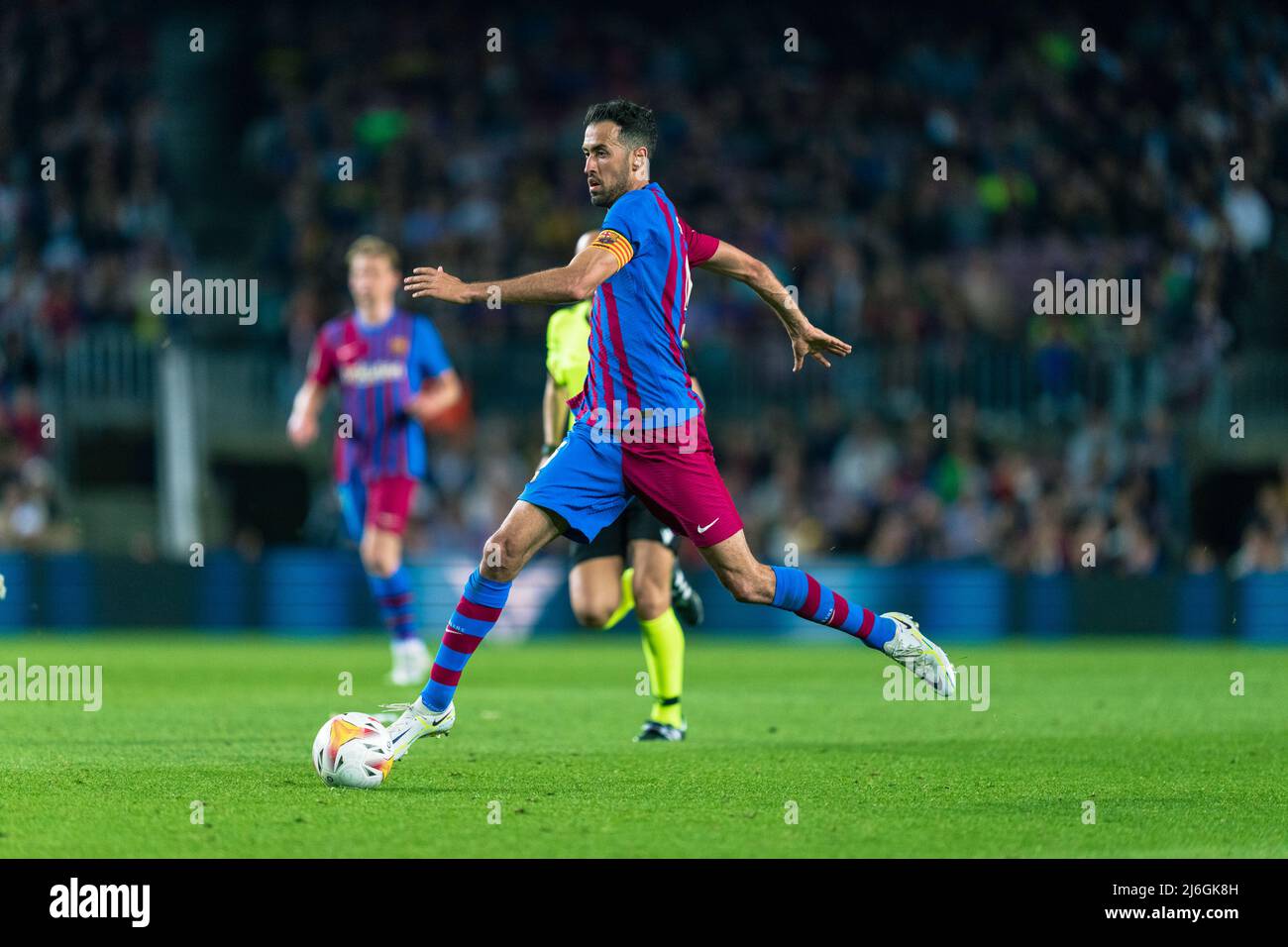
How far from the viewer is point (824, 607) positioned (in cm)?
802

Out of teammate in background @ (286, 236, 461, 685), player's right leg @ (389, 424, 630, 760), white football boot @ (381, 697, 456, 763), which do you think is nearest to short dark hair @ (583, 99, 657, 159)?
player's right leg @ (389, 424, 630, 760)

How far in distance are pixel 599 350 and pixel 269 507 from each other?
43.3 ft

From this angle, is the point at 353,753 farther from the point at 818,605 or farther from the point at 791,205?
the point at 791,205

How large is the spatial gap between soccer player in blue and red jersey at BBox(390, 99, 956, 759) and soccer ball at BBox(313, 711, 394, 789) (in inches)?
2.9

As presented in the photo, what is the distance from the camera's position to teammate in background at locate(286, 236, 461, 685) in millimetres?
12961

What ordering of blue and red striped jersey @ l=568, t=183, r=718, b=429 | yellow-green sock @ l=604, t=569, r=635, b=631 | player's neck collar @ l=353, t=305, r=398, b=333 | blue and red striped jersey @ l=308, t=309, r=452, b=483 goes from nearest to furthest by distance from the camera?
blue and red striped jersey @ l=568, t=183, r=718, b=429 → yellow-green sock @ l=604, t=569, r=635, b=631 → blue and red striped jersey @ l=308, t=309, r=452, b=483 → player's neck collar @ l=353, t=305, r=398, b=333

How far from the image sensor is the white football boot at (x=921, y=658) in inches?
318

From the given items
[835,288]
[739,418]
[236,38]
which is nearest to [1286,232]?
[835,288]

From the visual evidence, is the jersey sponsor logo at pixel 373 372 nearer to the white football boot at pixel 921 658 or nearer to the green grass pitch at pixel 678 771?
the green grass pitch at pixel 678 771

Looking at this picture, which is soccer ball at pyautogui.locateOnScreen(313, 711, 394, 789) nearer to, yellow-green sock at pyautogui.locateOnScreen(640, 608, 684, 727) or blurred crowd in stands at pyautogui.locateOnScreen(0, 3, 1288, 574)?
yellow-green sock at pyautogui.locateOnScreen(640, 608, 684, 727)

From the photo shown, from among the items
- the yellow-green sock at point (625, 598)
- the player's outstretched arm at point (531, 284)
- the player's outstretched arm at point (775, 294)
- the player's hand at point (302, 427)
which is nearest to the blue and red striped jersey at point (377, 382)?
the player's hand at point (302, 427)

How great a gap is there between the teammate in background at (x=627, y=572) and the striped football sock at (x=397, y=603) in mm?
3147

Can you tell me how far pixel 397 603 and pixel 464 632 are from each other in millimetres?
5355

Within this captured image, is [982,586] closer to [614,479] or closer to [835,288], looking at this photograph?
[835,288]
